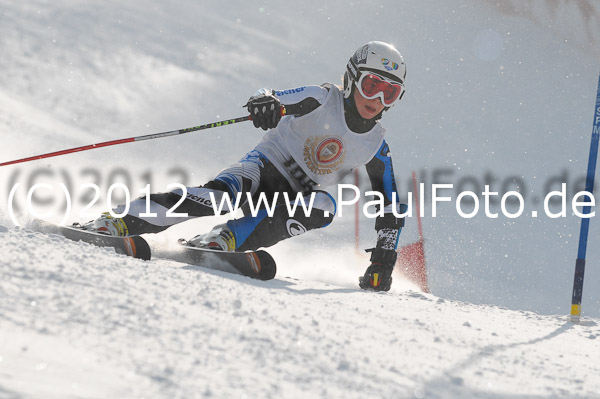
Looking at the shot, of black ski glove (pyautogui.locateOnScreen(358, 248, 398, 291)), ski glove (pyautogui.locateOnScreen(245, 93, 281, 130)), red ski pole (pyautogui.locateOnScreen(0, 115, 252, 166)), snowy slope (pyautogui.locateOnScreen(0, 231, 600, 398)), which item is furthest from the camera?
black ski glove (pyautogui.locateOnScreen(358, 248, 398, 291))

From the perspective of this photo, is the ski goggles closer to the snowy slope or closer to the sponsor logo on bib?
the sponsor logo on bib

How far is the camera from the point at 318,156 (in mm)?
4191

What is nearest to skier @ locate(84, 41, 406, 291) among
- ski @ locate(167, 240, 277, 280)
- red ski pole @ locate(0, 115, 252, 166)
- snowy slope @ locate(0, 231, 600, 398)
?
red ski pole @ locate(0, 115, 252, 166)

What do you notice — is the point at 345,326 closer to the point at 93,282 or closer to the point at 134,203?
the point at 93,282

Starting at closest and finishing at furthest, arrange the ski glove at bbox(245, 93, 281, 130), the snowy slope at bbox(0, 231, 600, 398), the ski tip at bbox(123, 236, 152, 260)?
the snowy slope at bbox(0, 231, 600, 398) < the ski tip at bbox(123, 236, 152, 260) < the ski glove at bbox(245, 93, 281, 130)

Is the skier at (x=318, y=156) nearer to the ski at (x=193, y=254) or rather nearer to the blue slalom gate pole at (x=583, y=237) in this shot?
the ski at (x=193, y=254)

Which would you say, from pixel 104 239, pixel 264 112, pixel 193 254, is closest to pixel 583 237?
pixel 264 112

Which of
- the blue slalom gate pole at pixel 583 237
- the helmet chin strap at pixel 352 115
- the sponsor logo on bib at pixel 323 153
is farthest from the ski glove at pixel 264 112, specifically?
the blue slalom gate pole at pixel 583 237

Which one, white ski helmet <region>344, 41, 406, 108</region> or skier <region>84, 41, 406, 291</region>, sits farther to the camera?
white ski helmet <region>344, 41, 406, 108</region>

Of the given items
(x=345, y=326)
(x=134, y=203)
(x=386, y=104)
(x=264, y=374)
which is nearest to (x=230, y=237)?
(x=134, y=203)

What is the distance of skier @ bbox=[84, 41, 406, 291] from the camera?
3785 millimetres

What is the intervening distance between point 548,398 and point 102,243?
247cm

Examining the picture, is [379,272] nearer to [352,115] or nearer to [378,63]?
[352,115]

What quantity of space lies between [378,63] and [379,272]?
1454 millimetres
